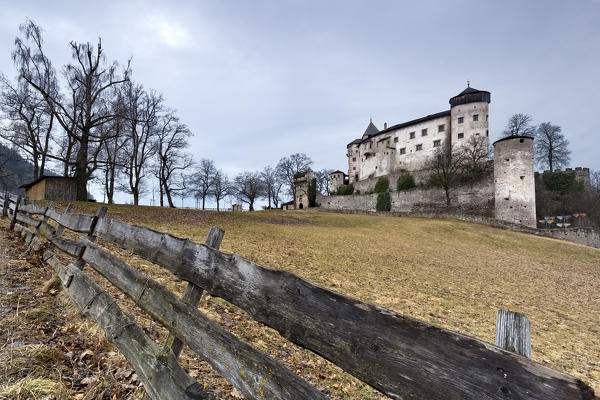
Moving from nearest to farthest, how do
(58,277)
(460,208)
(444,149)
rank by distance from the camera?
(58,277) < (460,208) < (444,149)

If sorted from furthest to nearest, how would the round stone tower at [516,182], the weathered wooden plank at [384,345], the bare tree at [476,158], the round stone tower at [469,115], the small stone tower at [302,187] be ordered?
the small stone tower at [302,187], the round stone tower at [469,115], the bare tree at [476,158], the round stone tower at [516,182], the weathered wooden plank at [384,345]

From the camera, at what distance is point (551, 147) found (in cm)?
4322

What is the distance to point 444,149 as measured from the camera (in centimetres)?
4362

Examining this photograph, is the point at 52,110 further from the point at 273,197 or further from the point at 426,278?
the point at 273,197

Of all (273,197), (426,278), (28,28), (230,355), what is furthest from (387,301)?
(273,197)

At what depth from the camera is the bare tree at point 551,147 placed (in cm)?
4256

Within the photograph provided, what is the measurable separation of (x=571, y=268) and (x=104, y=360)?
2049 centimetres

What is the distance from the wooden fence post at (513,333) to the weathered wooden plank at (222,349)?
2.95 feet

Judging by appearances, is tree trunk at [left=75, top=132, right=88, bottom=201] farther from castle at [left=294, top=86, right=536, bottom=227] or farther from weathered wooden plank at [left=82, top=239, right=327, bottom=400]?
castle at [left=294, top=86, right=536, bottom=227]

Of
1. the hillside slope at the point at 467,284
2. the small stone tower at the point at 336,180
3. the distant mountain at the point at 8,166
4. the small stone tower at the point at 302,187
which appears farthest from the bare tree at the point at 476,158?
the distant mountain at the point at 8,166

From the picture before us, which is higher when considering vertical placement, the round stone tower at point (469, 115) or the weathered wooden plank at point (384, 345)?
the round stone tower at point (469, 115)

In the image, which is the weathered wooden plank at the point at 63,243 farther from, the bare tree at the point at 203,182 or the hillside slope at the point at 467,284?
the bare tree at the point at 203,182

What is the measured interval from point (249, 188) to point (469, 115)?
4228 cm

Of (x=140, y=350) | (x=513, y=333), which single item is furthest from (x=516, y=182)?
(x=140, y=350)
